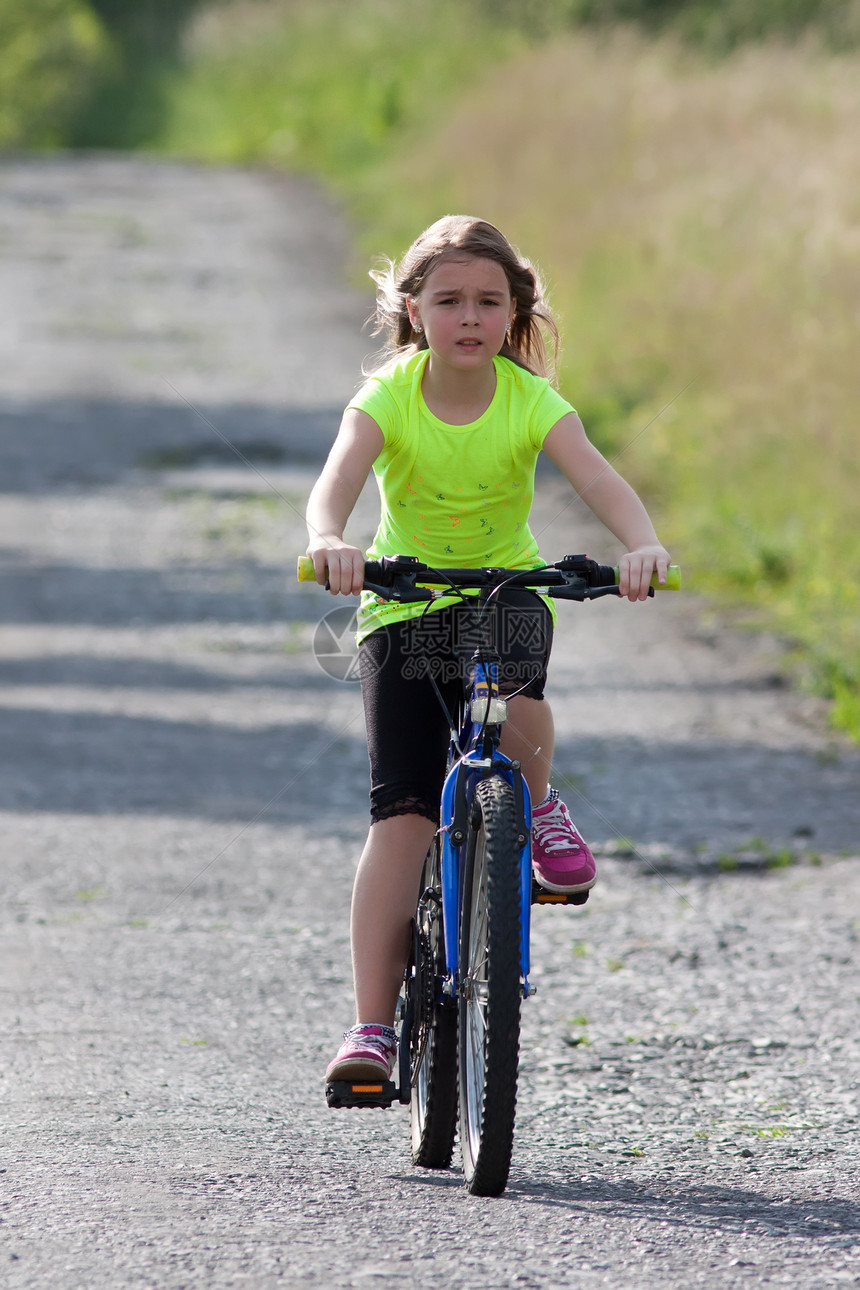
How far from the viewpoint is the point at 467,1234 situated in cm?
372

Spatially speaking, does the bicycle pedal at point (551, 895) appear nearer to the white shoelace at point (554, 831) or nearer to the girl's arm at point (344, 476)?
the white shoelace at point (554, 831)

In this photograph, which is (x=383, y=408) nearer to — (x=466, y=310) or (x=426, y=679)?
(x=466, y=310)

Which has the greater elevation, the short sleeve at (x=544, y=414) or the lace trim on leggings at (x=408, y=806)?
the short sleeve at (x=544, y=414)

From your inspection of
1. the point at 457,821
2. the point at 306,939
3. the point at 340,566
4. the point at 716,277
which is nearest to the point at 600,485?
the point at 340,566

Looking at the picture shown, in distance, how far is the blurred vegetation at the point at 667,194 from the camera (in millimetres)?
11547

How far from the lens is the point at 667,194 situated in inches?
656

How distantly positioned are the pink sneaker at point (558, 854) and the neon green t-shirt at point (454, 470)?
57cm

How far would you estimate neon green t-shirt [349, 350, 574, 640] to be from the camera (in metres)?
4.16

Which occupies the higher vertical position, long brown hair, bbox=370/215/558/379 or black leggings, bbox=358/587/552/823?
long brown hair, bbox=370/215/558/379

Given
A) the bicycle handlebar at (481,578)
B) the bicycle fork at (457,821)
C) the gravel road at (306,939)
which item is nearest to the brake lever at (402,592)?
the bicycle handlebar at (481,578)

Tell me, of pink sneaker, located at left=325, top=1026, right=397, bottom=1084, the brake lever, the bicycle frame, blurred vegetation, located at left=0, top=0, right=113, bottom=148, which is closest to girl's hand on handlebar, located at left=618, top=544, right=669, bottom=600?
the bicycle frame

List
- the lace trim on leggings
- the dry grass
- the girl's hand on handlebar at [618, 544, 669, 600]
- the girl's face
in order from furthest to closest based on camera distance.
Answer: the dry grass, the lace trim on leggings, the girl's face, the girl's hand on handlebar at [618, 544, 669, 600]

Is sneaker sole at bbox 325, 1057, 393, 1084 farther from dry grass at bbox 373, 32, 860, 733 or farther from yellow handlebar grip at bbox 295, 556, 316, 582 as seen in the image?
dry grass at bbox 373, 32, 860, 733

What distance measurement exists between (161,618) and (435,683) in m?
7.34
